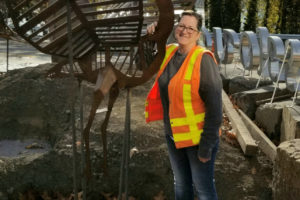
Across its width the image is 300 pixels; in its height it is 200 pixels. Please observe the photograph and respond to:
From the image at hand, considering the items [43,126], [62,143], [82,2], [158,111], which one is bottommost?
[43,126]

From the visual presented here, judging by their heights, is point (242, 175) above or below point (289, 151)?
below

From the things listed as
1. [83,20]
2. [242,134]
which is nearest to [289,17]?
[242,134]

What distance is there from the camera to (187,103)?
2.58m

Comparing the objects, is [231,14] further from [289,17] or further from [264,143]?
[264,143]

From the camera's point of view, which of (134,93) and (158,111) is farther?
(134,93)

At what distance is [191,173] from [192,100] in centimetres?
73

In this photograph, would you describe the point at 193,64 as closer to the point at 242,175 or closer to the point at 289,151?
the point at 289,151

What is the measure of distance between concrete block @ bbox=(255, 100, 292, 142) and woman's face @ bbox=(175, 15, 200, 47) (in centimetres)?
362

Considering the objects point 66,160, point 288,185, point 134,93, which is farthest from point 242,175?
point 134,93

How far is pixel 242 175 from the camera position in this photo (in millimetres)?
4137

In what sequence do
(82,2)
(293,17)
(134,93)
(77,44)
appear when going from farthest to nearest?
(293,17)
(134,93)
(77,44)
(82,2)

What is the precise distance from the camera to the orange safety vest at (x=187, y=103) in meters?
2.51

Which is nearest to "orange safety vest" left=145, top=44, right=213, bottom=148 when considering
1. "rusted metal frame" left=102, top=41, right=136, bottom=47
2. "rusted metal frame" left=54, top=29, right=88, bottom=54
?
"rusted metal frame" left=102, top=41, right=136, bottom=47

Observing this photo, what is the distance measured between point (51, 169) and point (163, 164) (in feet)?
4.26
